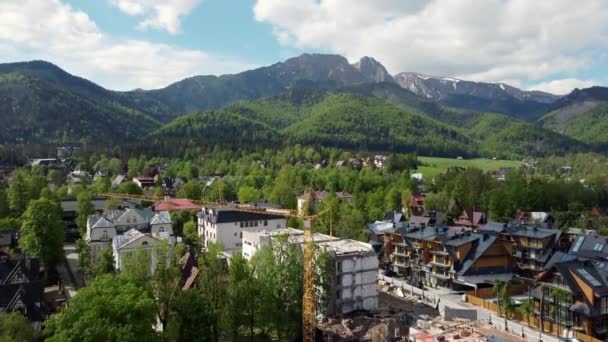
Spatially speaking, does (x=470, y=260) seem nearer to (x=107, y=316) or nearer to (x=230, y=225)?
(x=230, y=225)

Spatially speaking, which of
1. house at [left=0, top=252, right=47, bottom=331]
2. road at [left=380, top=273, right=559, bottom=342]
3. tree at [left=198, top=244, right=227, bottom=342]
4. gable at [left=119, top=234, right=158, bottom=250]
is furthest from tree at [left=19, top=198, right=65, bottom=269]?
road at [left=380, top=273, right=559, bottom=342]

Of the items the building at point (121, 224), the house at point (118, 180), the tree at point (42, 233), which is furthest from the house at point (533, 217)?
the house at point (118, 180)

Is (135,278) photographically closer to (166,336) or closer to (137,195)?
(166,336)

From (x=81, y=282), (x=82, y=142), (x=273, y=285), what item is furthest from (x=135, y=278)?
(x=82, y=142)

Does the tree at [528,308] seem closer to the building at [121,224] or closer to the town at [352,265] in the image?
the town at [352,265]

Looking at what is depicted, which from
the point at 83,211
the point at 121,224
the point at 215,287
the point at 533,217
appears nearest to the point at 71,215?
the point at 83,211
